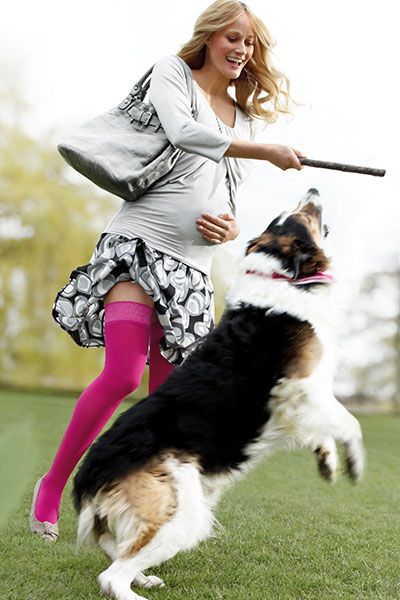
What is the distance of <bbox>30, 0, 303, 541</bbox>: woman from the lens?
2320 millimetres

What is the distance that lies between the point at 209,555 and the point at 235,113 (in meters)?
1.89

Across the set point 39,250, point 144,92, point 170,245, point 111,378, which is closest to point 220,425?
point 111,378

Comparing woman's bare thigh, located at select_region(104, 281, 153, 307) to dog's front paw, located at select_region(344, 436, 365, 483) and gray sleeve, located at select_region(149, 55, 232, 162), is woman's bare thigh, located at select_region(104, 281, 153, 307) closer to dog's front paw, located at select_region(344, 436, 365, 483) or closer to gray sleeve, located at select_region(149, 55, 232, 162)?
gray sleeve, located at select_region(149, 55, 232, 162)

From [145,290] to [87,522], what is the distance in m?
0.86

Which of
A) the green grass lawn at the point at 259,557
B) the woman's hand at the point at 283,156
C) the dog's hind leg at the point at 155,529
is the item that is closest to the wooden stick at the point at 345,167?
the woman's hand at the point at 283,156

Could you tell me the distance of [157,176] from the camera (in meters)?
2.41

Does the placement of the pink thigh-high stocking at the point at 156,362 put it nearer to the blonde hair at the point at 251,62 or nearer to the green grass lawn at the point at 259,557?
the green grass lawn at the point at 259,557

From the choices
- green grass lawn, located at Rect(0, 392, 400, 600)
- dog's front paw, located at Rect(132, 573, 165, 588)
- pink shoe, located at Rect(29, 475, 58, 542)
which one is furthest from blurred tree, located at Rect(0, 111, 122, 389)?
dog's front paw, located at Rect(132, 573, 165, 588)

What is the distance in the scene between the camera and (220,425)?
2.04m

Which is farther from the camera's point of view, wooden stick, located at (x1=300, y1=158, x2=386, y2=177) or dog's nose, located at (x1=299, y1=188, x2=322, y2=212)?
dog's nose, located at (x1=299, y1=188, x2=322, y2=212)

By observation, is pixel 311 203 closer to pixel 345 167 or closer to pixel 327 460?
pixel 345 167

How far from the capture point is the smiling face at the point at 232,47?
2.42 meters

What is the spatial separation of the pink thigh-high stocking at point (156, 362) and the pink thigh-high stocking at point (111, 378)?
177 mm

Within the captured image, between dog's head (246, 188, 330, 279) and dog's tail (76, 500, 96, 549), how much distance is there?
116 centimetres
